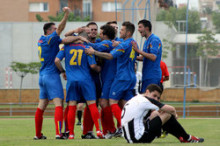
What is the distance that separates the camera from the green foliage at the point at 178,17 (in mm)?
29750

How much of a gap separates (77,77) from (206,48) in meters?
24.2

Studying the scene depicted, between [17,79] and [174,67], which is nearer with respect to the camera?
[174,67]

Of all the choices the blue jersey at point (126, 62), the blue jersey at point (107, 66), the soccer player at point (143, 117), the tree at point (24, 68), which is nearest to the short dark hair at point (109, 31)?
the blue jersey at point (107, 66)

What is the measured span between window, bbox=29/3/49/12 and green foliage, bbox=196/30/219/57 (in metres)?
27.8

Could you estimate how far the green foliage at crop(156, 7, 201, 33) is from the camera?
97.6 feet

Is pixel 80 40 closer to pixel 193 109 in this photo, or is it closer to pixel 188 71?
pixel 193 109

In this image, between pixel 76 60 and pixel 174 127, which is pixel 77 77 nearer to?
pixel 76 60

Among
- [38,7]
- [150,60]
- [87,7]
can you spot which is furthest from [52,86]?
[87,7]

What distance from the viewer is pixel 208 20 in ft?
119

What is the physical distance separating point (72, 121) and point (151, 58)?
185cm

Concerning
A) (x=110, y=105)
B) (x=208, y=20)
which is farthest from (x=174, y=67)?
(x=110, y=105)

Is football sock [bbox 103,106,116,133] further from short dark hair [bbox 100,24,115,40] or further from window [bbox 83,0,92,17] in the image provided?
window [bbox 83,0,92,17]

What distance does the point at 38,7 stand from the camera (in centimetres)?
5900

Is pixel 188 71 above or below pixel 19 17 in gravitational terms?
below
